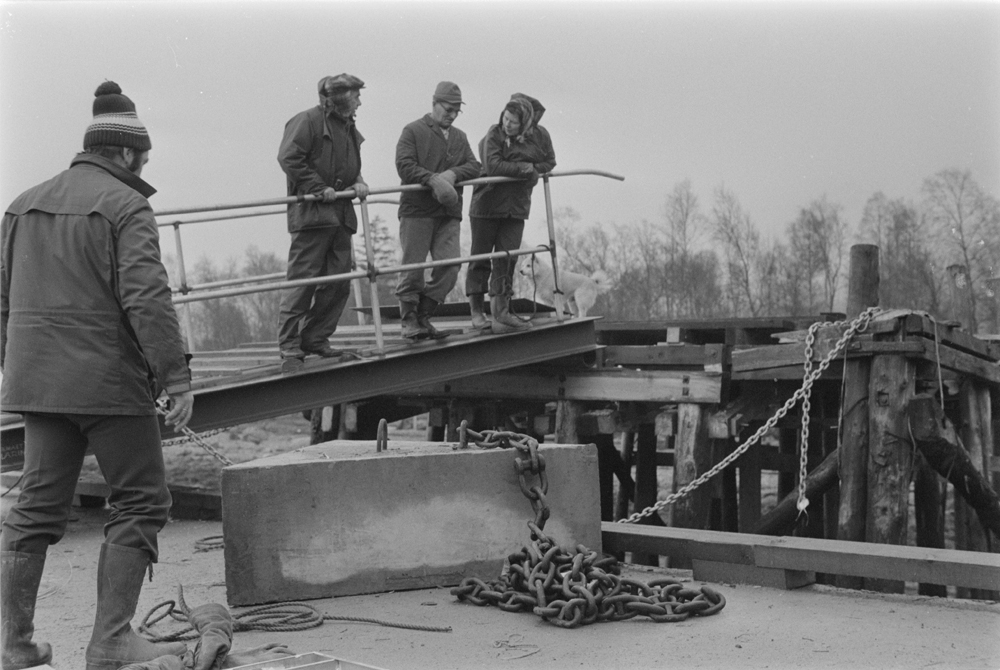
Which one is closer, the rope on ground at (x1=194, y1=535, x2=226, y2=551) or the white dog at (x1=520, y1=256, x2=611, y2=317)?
the rope on ground at (x1=194, y1=535, x2=226, y2=551)

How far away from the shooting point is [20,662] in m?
3.59

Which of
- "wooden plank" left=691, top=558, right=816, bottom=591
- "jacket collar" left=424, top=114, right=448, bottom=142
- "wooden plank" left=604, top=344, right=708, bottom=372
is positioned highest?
"jacket collar" left=424, top=114, right=448, bottom=142

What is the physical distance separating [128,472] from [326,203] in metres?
3.46

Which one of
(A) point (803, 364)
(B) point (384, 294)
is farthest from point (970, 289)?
(A) point (803, 364)

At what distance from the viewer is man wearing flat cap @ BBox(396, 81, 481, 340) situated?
24.6 feet

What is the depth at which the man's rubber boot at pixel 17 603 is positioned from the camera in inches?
140

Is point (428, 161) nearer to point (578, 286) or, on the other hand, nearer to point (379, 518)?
point (379, 518)

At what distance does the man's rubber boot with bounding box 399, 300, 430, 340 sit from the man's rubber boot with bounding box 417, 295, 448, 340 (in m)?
0.03

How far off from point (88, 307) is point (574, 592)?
6.82ft

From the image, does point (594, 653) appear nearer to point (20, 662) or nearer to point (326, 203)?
point (20, 662)

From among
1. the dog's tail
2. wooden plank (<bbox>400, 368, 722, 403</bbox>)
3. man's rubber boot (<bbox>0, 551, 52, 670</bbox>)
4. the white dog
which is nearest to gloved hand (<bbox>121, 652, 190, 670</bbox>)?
man's rubber boot (<bbox>0, 551, 52, 670</bbox>)

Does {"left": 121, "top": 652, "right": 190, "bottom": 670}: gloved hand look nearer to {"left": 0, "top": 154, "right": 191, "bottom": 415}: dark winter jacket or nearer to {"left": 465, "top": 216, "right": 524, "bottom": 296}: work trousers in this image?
{"left": 0, "top": 154, "right": 191, "bottom": 415}: dark winter jacket

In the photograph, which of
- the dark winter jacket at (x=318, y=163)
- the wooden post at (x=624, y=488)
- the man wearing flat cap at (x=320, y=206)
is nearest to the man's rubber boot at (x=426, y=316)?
the man wearing flat cap at (x=320, y=206)

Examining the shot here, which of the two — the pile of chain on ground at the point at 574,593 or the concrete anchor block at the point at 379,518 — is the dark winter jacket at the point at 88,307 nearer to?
the concrete anchor block at the point at 379,518
